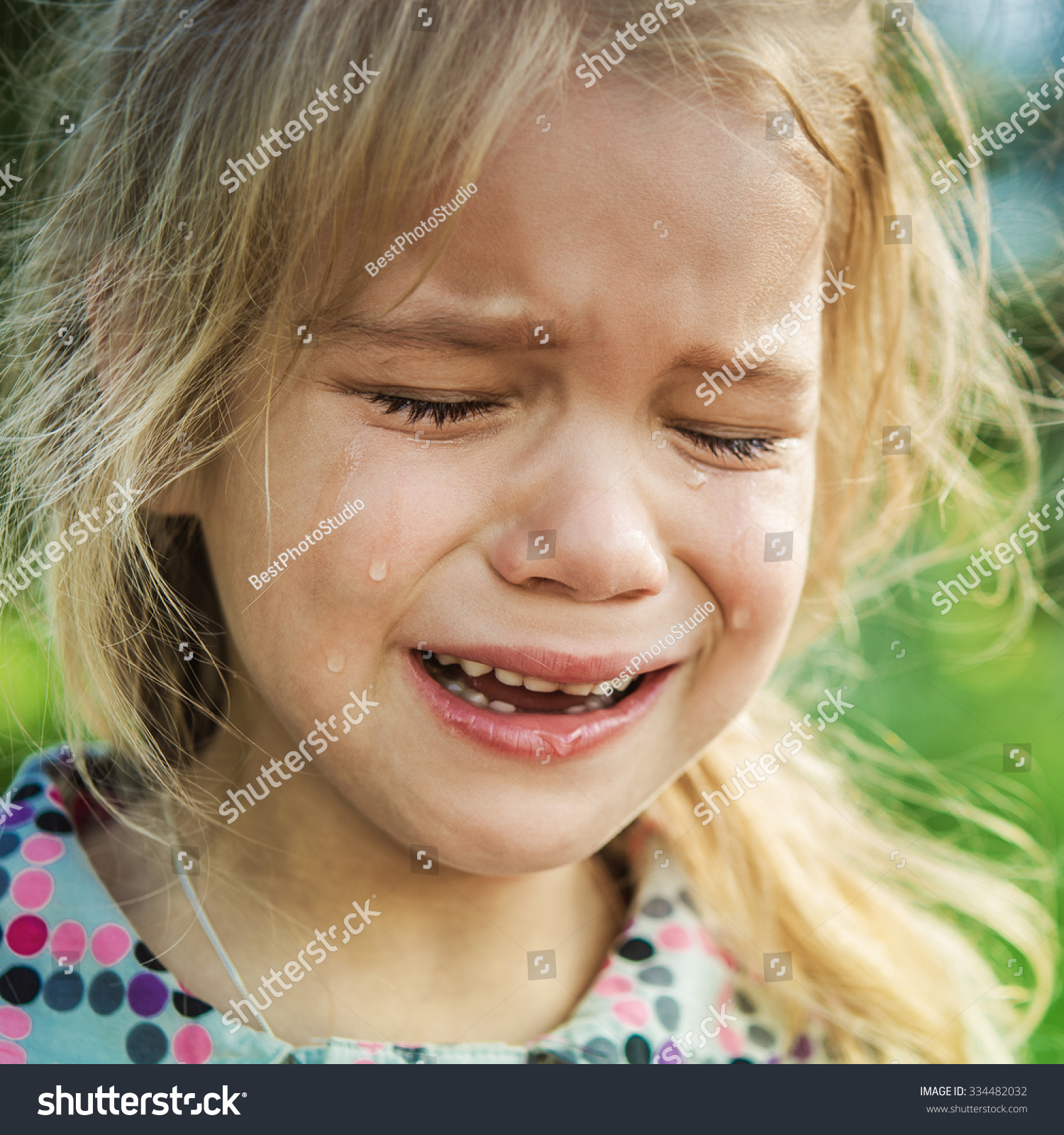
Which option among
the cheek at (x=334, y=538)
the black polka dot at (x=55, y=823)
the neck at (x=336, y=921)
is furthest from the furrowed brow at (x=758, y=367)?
the black polka dot at (x=55, y=823)

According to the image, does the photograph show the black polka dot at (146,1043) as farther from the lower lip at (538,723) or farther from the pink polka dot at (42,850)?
the lower lip at (538,723)

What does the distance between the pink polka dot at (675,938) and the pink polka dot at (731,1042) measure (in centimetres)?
9

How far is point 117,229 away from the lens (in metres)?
0.98

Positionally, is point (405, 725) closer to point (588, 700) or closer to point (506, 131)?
point (588, 700)

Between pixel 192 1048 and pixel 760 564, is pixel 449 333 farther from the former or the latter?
pixel 192 1048

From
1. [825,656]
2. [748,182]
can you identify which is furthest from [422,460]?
[825,656]

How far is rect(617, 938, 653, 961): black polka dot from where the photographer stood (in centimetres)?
112

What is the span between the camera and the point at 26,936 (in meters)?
0.95

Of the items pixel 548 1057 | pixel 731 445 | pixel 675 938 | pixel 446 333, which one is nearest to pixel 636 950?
pixel 675 938

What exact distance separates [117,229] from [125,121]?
11 centimetres

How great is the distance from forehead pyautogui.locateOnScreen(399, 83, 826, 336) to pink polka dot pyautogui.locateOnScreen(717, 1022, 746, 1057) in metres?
0.74

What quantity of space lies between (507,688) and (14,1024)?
0.52m

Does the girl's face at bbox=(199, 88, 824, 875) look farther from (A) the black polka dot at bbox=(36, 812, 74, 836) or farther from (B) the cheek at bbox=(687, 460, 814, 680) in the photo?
(A) the black polka dot at bbox=(36, 812, 74, 836)

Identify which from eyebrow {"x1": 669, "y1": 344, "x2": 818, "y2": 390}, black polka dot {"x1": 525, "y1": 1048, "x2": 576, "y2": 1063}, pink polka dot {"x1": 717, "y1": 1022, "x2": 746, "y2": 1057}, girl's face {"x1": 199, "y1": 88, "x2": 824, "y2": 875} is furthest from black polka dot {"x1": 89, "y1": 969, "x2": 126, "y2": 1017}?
eyebrow {"x1": 669, "y1": 344, "x2": 818, "y2": 390}
